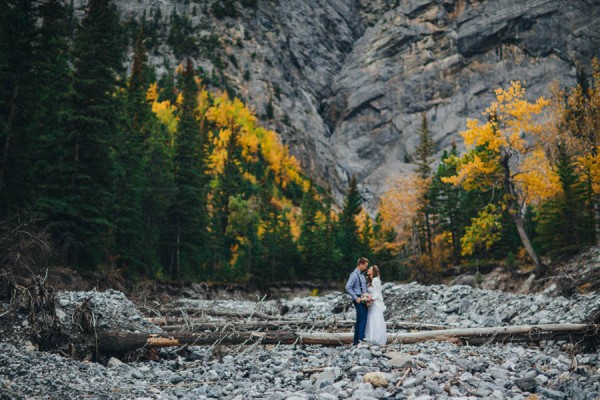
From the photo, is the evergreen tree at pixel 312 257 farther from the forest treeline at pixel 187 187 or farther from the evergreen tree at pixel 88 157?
the evergreen tree at pixel 88 157

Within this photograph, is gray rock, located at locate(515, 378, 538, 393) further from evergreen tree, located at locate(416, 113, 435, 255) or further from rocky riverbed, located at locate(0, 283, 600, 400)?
evergreen tree, located at locate(416, 113, 435, 255)

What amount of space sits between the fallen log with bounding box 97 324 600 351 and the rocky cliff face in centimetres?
10188

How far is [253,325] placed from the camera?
12961mm

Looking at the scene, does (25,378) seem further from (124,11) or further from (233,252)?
(124,11)

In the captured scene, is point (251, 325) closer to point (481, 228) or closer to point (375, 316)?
point (375, 316)

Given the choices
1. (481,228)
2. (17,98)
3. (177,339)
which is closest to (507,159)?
(481,228)

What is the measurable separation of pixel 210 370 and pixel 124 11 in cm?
15101

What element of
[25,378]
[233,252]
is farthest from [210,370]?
[233,252]

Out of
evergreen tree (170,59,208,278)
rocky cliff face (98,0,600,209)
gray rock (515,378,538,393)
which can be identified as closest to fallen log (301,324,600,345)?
gray rock (515,378,538,393)

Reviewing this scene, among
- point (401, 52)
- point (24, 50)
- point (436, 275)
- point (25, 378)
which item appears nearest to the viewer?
point (25, 378)

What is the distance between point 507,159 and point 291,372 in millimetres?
18499

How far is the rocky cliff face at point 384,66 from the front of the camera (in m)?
123

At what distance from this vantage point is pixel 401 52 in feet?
493

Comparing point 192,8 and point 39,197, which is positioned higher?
point 192,8
